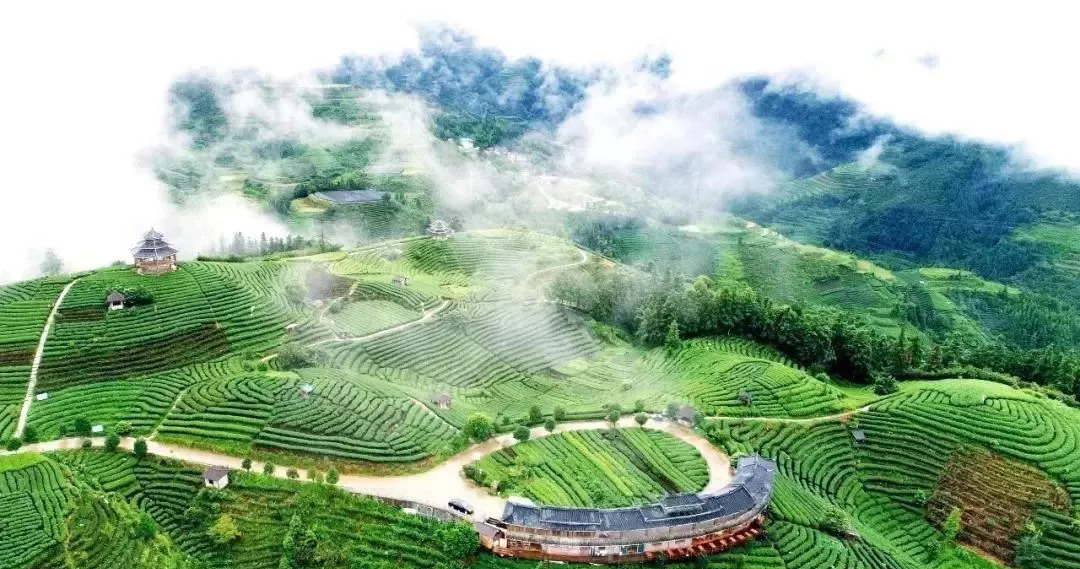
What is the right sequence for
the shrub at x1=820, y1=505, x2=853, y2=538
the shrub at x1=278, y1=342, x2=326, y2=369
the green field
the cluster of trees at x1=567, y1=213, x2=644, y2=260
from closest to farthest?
the green field
the shrub at x1=820, y1=505, x2=853, y2=538
the shrub at x1=278, y1=342, x2=326, y2=369
the cluster of trees at x1=567, y1=213, x2=644, y2=260

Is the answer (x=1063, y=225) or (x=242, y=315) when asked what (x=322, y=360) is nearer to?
(x=242, y=315)

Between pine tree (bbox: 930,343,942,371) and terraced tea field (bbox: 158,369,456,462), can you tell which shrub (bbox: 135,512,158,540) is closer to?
terraced tea field (bbox: 158,369,456,462)

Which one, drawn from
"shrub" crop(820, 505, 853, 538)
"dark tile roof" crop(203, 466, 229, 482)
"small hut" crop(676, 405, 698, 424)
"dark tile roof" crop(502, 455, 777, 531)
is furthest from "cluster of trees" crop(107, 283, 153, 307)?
"shrub" crop(820, 505, 853, 538)

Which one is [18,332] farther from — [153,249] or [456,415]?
[456,415]

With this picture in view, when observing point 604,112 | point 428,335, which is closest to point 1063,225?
point 604,112

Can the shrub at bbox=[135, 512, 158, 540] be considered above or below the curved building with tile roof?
below

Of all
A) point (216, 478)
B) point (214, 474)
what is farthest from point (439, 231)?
point (216, 478)

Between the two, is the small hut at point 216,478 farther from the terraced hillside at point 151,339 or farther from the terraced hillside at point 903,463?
the terraced hillside at point 903,463
